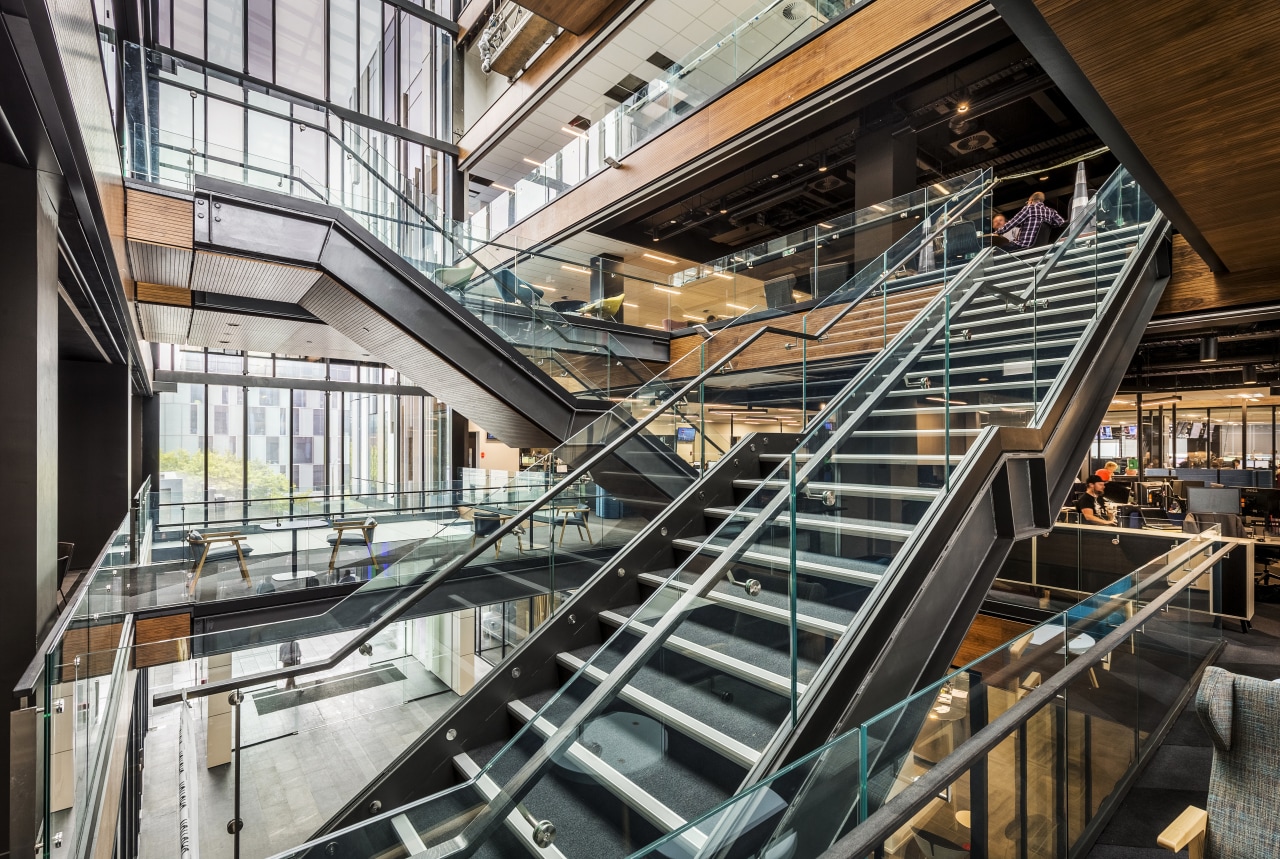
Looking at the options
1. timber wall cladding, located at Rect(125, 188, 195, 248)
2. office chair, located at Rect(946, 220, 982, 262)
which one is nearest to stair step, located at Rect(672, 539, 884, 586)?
office chair, located at Rect(946, 220, 982, 262)

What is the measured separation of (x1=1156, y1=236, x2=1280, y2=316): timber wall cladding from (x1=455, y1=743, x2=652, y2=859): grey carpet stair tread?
6949 mm

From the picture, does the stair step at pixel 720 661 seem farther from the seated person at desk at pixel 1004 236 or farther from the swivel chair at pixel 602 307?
the seated person at desk at pixel 1004 236

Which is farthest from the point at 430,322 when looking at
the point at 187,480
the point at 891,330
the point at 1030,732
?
the point at 187,480

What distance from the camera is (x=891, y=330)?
20.9 ft

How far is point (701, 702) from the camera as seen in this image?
290cm

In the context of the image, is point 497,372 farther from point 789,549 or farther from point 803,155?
point 803,155

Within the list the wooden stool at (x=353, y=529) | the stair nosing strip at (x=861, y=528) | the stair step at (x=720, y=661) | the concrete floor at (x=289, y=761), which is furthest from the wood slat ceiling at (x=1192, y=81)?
the wooden stool at (x=353, y=529)

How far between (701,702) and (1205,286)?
21.3ft

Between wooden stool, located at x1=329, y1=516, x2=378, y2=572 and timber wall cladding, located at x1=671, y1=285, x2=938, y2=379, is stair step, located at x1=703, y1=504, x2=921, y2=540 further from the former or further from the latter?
wooden stool, located at x1=329, y1=516, x2=378, y2=572

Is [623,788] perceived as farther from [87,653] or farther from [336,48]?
[336,48]

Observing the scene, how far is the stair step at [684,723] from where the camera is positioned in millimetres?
2549

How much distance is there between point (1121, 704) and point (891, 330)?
3.92 m

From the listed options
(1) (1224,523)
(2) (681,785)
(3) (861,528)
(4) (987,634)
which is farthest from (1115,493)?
(2) (681,785)

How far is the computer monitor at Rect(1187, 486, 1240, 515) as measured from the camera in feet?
28.4
